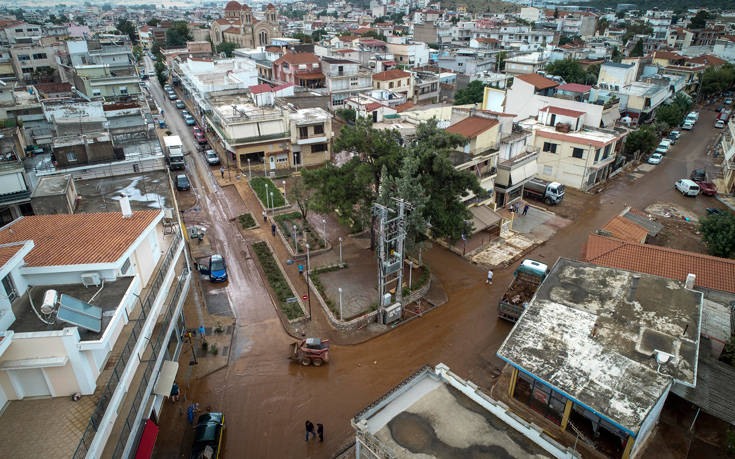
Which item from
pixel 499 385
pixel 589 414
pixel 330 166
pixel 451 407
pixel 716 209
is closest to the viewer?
pixel 451 407

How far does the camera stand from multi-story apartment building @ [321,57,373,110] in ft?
199

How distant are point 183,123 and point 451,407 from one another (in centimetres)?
5570

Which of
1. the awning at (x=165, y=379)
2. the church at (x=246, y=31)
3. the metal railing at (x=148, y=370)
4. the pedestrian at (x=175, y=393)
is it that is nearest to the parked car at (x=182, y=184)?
the metal railing at (x=148, y=370)

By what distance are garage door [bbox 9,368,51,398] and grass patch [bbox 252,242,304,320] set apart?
11.7 m

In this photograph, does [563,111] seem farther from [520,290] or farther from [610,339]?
[610,339]

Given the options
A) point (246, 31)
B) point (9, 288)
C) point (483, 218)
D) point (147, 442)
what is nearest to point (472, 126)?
point (483, 218)

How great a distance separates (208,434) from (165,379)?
9.57 ft

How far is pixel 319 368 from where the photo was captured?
2000cm

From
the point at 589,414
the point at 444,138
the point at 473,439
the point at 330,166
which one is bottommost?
the point at 589,414

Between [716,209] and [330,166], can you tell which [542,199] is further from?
[330,166]

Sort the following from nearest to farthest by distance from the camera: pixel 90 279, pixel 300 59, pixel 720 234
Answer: pixel 90 279 < pixel 720 234 < pixel 300 59

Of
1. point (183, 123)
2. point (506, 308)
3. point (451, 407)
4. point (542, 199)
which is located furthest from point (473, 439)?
point (183, 123)

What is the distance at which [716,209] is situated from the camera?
36.5 meters

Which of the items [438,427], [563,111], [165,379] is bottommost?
[165,379]
